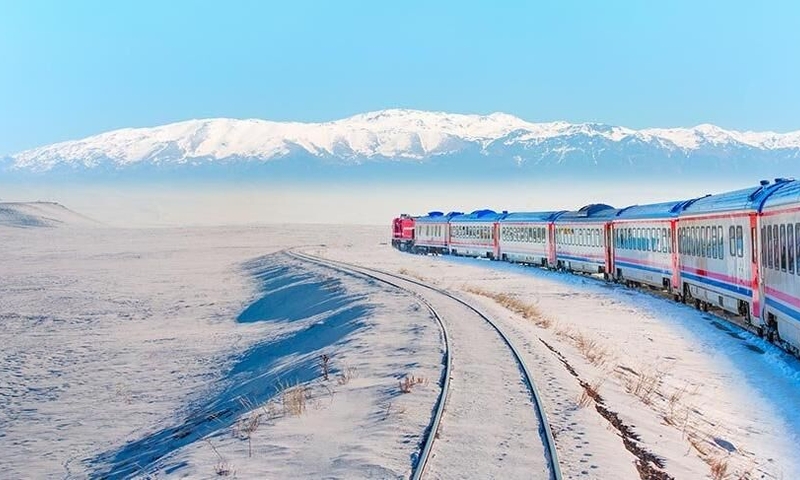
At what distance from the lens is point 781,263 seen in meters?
18.2

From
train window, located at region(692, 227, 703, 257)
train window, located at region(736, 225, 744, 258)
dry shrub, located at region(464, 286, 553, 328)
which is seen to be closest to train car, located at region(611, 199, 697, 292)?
train window, located at region(692, 227, 703, 257)

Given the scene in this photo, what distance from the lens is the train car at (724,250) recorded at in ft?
70.9

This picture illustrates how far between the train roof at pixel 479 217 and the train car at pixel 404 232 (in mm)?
12007

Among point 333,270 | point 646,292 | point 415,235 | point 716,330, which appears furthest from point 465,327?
point 415,235

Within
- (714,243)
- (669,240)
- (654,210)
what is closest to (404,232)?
(654,210)

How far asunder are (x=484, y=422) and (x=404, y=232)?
245 feet

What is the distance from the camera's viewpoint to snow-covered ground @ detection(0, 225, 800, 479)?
36.7 feet

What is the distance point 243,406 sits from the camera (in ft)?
52.1

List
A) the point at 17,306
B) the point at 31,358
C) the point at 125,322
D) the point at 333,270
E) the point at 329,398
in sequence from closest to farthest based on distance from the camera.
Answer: the point at 329,398, the point at 31,358, the point at 125,322, the point at 17,306, the point at 333,270

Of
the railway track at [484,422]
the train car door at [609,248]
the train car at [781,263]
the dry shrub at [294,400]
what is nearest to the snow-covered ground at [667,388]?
the railway track at [484,422]

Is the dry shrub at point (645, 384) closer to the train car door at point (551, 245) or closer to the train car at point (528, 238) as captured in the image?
the train car door at point (551, 245)

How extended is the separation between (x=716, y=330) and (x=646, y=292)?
40.3 feet

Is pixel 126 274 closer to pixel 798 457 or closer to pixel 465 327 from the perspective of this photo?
pixel 465 327

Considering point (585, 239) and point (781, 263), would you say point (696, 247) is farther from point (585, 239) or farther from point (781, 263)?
point (585, 239)
